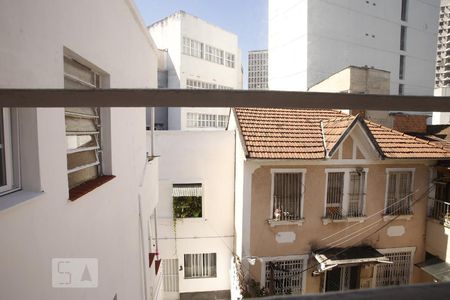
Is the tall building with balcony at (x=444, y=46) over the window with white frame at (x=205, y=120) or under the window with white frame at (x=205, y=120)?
over

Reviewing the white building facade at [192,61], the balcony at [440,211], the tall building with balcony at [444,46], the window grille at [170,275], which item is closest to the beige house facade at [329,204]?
the balcony at [440,211]

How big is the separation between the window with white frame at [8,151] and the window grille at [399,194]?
11.3 m

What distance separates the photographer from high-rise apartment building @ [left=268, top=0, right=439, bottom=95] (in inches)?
901

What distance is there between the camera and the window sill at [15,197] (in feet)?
5.44

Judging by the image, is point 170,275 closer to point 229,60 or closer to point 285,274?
point 285,274

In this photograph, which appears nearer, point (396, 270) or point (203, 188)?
point (396, 270)

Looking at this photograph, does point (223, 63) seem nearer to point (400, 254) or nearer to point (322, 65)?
point (322, 65)

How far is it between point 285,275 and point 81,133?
29.7 feet

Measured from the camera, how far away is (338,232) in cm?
981

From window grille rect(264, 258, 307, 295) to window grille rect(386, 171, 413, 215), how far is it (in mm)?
4023

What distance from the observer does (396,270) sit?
10492 mm

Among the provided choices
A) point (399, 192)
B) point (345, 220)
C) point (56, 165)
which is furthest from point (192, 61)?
point (56, 165)

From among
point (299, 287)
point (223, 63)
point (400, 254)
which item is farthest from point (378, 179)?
point (223, 63)

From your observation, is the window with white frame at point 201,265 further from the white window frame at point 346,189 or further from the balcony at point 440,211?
the balcony at point 440,211
